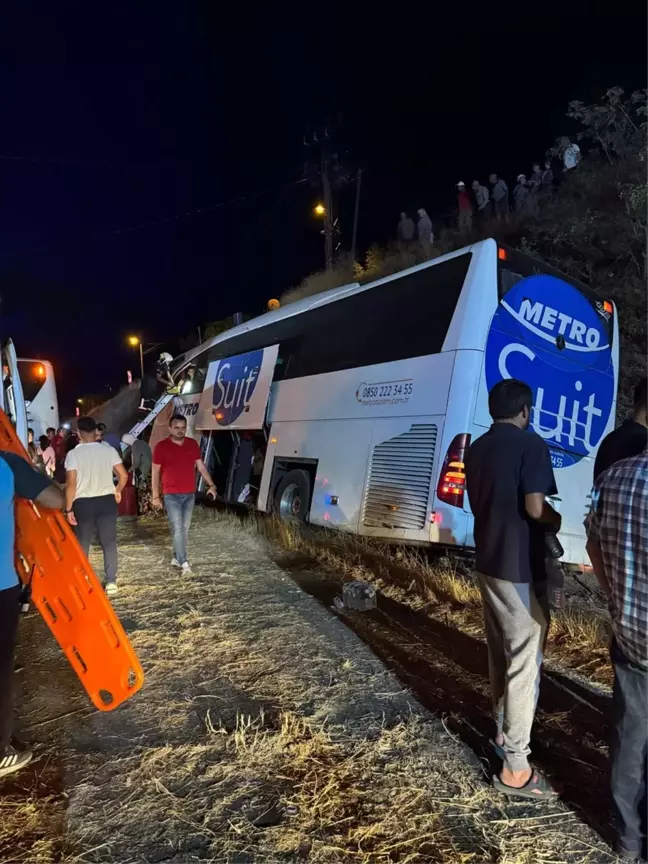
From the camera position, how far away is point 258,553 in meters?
7.78

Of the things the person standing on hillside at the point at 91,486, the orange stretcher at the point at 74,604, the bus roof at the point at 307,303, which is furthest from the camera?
the bus roof at the point at 307,303

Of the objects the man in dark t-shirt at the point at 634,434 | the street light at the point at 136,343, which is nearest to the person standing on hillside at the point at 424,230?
the man in dark t-shirt at the point at 634,434

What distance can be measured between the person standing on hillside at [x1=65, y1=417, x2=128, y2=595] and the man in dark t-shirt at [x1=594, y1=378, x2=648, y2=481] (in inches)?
156

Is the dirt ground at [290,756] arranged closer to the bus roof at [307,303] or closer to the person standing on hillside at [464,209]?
the bus roof at [307,303]

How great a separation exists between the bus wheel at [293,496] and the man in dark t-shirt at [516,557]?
578cm

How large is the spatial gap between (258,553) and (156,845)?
548 centimetres

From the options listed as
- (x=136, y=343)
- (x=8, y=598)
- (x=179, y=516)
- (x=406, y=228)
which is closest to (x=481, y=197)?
(x=406, y=228)

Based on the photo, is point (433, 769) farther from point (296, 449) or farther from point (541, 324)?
point (296, 449)

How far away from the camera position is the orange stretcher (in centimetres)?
311

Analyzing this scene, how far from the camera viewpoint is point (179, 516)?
643cm

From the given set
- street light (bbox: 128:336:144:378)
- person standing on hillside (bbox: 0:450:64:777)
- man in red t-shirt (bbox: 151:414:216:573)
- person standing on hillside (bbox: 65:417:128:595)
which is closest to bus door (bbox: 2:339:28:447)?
man in red t-shirt (bbox: 151:414:216:573)

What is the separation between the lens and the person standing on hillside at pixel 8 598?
278 centimetres

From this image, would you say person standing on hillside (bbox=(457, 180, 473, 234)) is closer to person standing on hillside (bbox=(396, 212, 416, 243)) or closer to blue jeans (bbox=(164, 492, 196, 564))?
person standing on hillside (bbox=(396, 212, 416, 243))

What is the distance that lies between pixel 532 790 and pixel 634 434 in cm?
172
